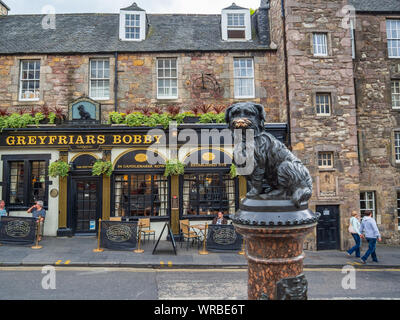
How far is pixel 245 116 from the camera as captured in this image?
288 centimetres

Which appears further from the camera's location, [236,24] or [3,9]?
[3,9]

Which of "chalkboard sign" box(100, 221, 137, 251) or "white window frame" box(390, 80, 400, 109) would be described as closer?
"chalkboard sign" box(100, 221, 137, 251)

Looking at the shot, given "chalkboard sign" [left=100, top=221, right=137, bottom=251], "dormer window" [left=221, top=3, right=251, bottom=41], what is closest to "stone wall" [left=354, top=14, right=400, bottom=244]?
"dormer window" [left=221, top=3, right=251, bottom=41]

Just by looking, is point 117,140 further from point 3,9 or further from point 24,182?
point 3,9

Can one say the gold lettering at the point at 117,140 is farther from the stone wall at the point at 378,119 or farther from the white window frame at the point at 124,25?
the stone wall at the point at 378,119

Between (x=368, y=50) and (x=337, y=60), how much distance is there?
127 inches

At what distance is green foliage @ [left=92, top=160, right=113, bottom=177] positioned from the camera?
491 inches

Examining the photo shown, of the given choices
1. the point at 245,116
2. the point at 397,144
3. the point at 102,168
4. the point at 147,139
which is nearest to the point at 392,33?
the point at 397,144

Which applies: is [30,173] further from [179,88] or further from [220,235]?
[220,235]

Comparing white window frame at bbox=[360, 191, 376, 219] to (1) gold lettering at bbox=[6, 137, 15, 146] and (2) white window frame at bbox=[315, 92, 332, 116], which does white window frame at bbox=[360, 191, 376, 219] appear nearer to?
(2) white window frame at bbox=[315, 92, 332, 116]

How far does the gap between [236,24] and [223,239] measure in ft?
36.4

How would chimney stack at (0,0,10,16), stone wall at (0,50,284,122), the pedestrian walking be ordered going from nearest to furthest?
the pedestrian walking → stone wall at (0,50,284,122) → chimney stack at (0,0,10,16)

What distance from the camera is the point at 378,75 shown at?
14414 millimetres

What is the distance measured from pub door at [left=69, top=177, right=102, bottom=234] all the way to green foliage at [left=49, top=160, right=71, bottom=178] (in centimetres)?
54
